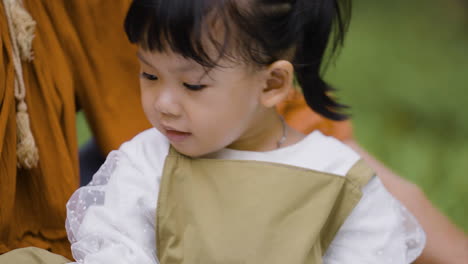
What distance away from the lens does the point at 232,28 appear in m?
1.09

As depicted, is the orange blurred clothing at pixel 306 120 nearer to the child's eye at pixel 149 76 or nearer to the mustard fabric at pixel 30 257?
the child's eye at pixel 149 76

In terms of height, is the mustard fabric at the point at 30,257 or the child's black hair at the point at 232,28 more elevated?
the child's black hair at the point at 232,28

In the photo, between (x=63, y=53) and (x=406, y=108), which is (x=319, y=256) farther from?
(x=406, y=108)

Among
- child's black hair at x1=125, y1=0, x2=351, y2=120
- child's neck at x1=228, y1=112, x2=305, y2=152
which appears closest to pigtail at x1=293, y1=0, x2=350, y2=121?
child's black hair at x1=125, y1=0, x2=351, y2=120

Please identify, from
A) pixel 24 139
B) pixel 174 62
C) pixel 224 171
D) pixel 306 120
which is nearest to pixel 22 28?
pixel 24 139

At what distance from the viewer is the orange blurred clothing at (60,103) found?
3.92 ft

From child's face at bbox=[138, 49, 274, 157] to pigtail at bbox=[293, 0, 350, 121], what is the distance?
122mm

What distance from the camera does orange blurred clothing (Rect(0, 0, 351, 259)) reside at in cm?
119

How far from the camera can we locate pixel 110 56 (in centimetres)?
149

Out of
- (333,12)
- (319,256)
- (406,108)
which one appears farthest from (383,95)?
(319,256)

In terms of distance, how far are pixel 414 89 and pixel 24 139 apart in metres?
2.10

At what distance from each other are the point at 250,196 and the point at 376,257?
0.26 meters

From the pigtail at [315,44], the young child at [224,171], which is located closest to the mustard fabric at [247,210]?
the young child at [224,171]

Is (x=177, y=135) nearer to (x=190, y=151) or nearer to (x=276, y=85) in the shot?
(x=190, y=151)
